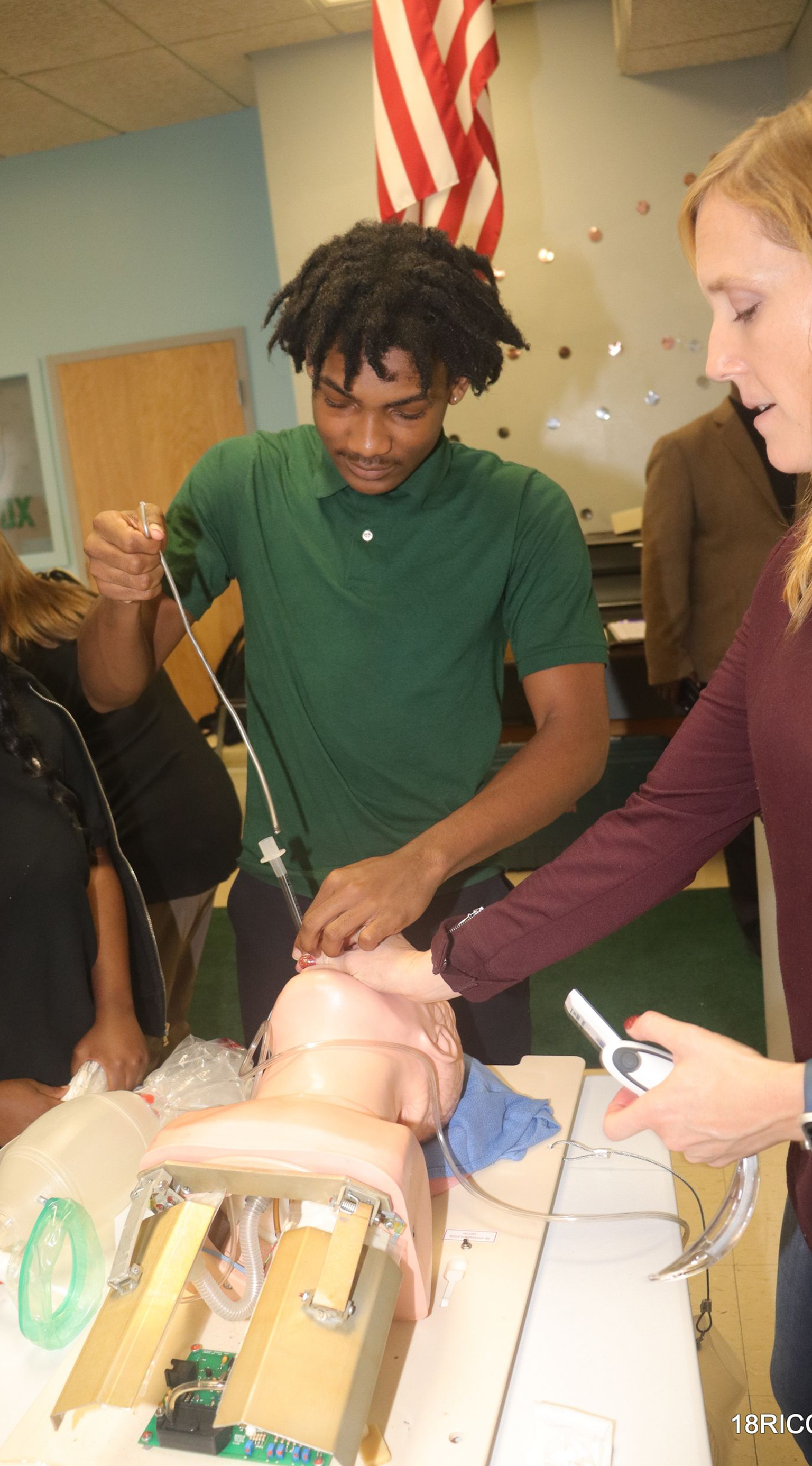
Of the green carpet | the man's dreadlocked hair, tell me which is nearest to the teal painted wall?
the green carpet

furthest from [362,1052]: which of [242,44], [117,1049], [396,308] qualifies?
[242,44]

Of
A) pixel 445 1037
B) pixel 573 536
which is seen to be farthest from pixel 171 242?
pixel 445 1037

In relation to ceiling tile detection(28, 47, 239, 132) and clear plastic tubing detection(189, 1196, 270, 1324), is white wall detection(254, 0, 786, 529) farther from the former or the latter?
clear plastic tubing detection(189, 1196, 270, 1324)

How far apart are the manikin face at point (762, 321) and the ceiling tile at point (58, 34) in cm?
397

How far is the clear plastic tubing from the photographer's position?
0.94 meters

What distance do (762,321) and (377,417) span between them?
0.61m

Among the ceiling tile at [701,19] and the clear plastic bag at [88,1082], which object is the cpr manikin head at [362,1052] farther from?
the ceiling tile at [701,19]

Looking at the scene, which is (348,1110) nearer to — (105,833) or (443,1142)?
(443,1142)

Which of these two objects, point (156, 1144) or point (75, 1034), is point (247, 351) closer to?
point (75, 1034)

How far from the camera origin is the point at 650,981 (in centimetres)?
324

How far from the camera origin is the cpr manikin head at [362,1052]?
1071mm

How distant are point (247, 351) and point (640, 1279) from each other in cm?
518

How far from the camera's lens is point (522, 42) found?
14.7ft

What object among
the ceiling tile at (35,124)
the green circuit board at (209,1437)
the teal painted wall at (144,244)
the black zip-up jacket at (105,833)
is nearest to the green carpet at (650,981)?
the black zip-up jacket at (105,833)
